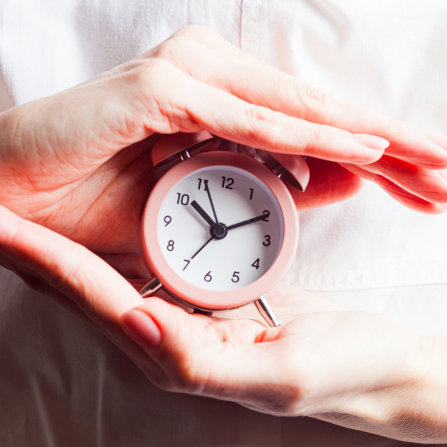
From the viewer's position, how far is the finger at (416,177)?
43.3 inches

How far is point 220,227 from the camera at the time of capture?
1.11 meters

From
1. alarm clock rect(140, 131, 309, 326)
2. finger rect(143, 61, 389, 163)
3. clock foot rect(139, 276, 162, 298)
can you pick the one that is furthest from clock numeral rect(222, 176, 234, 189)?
clock foot rect(139, 276, 162, 298)

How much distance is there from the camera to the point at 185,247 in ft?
3.70

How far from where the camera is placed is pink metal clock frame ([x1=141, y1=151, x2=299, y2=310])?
42.4 inches

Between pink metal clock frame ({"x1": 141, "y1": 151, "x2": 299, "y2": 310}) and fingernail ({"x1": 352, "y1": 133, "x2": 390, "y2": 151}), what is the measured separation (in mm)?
248

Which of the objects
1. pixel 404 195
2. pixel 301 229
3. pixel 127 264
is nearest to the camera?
pixel 404 195

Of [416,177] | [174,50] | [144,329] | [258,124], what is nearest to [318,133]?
[258,124]

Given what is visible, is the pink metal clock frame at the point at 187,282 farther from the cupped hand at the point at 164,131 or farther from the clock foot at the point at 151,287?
the cupped hand at the point at 164,131

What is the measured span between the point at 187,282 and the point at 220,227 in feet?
0.60

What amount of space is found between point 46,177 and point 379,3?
1.36 meters

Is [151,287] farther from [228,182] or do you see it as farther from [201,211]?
[228,182]

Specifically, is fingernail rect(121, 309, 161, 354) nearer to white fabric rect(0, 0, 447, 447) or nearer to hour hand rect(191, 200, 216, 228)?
hour hand rect(191, 200, 216, 228)

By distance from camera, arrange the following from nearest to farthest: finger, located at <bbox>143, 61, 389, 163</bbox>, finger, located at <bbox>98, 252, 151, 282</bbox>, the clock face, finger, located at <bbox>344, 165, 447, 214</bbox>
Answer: finger, located at <bbox>143, 61, 389, 163</bbox> < the clock face < finger, located at <bbox>344, 165, 447, 214</bbox> < finger, located at <bbox>98, 252, 151, 282</bbox>

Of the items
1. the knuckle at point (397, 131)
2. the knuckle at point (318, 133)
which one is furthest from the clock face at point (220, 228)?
the knuckle at point (397, 131)
